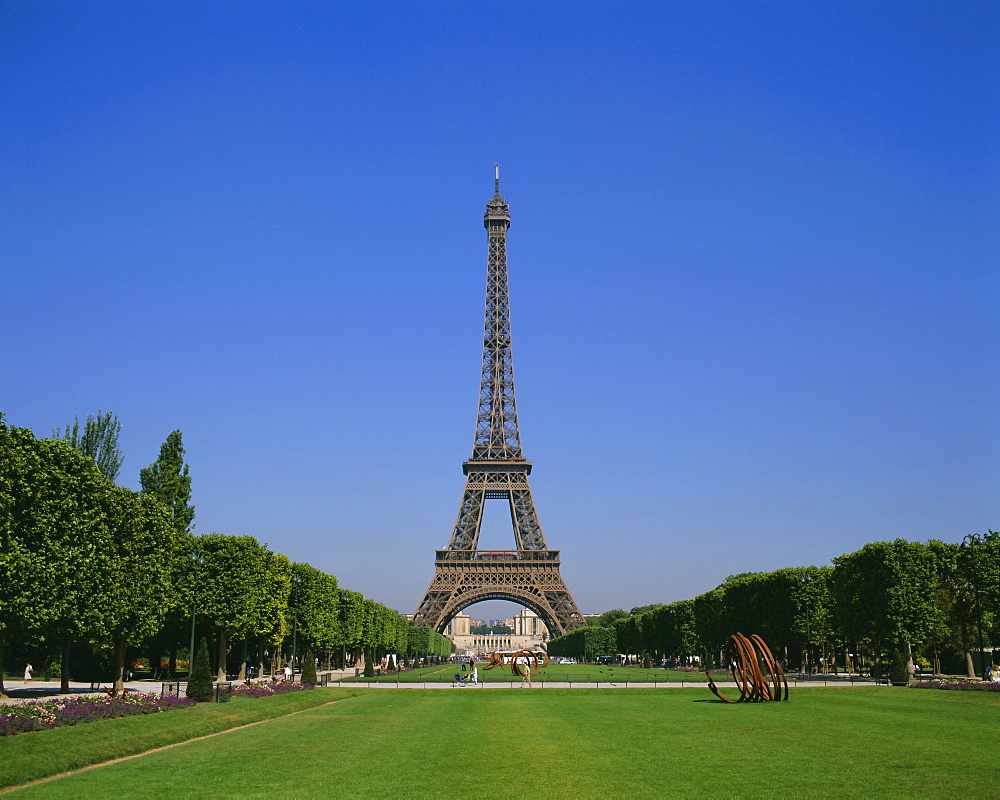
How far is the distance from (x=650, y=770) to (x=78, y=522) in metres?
26.7

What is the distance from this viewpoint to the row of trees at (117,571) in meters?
35.1

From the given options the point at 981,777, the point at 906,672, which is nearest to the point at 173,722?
the point at 981,777

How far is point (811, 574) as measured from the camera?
2869 inches

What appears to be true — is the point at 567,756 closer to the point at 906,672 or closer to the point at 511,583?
the point at 906,672


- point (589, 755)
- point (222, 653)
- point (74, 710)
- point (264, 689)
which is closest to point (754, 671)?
point (589, 755)

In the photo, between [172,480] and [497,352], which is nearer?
[172,480]

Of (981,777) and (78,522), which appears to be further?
(78,522)

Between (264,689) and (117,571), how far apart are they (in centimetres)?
1175

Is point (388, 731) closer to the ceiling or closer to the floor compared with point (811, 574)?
closer to the floor

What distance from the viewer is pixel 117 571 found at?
137ft

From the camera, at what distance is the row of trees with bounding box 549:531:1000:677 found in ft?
Result: 204

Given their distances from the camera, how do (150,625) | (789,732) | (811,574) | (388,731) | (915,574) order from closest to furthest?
(789,732) → (388,731) → (150,625) → (915,574) → (811,574)

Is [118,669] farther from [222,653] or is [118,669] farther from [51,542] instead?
[222,653]

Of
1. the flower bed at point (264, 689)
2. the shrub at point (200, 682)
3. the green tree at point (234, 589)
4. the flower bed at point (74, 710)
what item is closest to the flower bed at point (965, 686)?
the flower bed at point (264, 689)
